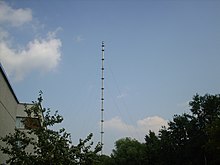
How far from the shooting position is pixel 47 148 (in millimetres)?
20938

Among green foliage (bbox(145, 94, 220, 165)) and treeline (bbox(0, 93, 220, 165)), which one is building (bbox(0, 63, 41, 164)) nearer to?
treeline (bbox(0, 93, 220, 165))

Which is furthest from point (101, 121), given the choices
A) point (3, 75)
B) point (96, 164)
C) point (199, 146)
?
point (199, 146)

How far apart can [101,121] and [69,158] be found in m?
8.70

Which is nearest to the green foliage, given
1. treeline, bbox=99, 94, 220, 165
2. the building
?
treeline, bbox=99, 94, 220, 165

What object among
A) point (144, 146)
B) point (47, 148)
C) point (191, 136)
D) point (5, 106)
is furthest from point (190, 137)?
point (47, 148)

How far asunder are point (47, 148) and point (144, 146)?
2228 inches

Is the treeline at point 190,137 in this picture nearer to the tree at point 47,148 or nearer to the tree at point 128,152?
the tree at point 128,152

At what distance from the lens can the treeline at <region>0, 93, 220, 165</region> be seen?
2120cm

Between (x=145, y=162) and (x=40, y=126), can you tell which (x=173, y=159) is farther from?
(x=40, y=126)

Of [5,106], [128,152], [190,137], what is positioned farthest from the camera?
[128,152]

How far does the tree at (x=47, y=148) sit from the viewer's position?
810 inches

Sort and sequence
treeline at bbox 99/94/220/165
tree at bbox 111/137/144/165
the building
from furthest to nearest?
tree at bbox 111/137/144/165
treeline at bbox 99/94/220/165
the building

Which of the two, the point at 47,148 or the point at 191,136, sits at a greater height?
the point at 191,136

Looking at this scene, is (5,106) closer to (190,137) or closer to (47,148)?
(47,148)
